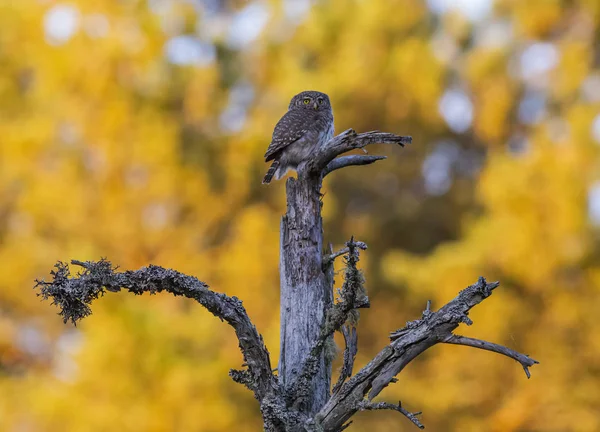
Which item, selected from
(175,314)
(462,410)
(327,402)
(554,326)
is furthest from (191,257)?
(327,402)

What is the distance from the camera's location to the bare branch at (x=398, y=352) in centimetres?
298

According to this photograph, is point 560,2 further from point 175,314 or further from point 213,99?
point 175,314

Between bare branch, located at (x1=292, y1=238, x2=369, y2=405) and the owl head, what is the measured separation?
7.79ft

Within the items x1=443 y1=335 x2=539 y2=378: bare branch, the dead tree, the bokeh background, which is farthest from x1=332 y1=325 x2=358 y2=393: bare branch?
the bokeh background

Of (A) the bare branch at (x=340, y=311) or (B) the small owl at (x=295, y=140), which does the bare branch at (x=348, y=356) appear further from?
(B) the small owl at (x=295, y=140)

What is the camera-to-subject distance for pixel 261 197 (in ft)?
35.4

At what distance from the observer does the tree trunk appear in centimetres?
335

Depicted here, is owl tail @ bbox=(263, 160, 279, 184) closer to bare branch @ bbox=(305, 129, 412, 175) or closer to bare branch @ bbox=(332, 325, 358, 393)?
bare branch @ bbox=(305, 129, 412, 175)

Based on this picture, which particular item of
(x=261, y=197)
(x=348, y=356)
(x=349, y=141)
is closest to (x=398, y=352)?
(x=348, y=356)

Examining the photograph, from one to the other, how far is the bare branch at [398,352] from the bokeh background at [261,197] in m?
5.15

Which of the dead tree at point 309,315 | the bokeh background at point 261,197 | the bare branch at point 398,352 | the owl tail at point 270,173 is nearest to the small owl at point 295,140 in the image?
the owl tail at point 270,173

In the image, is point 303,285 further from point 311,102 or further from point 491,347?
point 311,102

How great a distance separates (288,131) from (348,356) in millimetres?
1990

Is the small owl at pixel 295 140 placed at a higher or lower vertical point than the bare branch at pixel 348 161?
higher
